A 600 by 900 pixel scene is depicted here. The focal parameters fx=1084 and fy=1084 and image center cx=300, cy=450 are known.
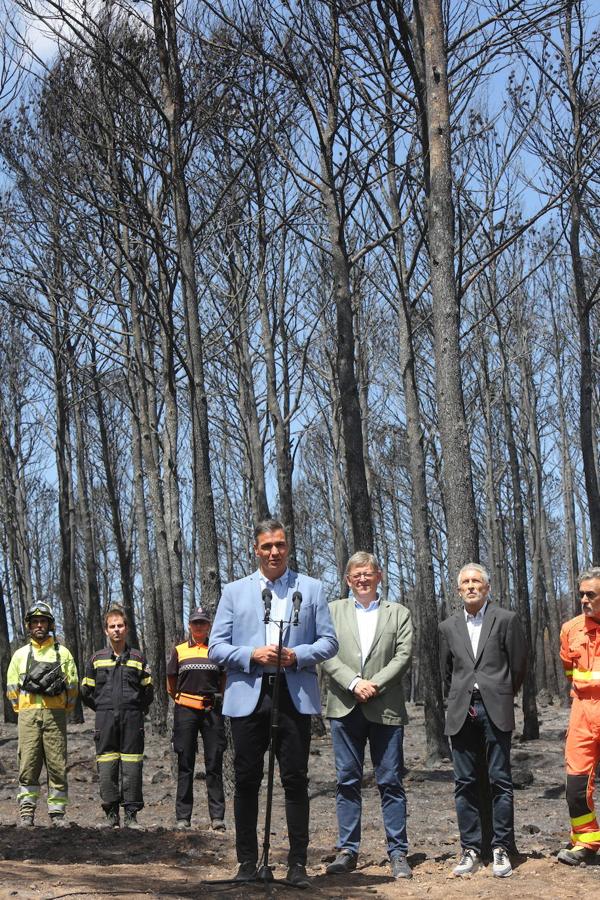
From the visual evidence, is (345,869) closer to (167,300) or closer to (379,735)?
(379,735)

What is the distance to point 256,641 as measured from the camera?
5969 millimetres

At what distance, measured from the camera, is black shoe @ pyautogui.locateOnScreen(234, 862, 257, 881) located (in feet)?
18.7

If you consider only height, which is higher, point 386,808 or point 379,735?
point 379,735

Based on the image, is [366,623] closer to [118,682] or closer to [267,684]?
[267,684]

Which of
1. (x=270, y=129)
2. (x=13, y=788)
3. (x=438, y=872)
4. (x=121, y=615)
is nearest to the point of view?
(x=438, y=872)

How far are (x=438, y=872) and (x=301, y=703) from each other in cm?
136

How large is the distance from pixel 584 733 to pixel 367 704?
1.32m

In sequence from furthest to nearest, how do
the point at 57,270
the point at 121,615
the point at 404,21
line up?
1. the point at 57,270
2. the point at 404,21
3. the point at 121,615

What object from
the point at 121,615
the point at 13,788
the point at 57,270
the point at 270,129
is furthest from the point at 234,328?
the point at 121,615

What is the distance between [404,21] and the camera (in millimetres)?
10133

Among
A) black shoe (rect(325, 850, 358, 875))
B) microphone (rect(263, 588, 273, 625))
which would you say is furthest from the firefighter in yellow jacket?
microphone (rect(263, 588, 273, 625))

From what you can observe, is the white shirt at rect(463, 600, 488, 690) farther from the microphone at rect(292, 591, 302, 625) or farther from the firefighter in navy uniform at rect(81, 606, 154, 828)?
the firefighter in navy uniform at rect(81, 606, 154, 828)

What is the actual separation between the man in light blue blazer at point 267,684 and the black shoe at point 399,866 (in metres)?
0.67

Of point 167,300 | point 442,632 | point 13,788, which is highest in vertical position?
point 167,300
